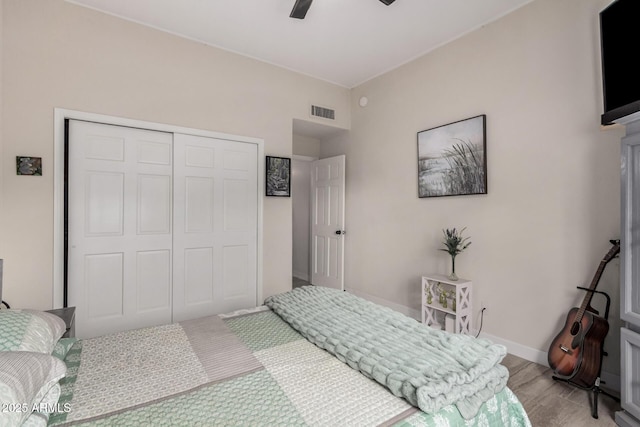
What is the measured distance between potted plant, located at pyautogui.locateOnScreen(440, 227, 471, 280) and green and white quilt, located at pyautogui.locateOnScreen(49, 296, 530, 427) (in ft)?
5.54

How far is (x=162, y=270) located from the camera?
2980 millimetres

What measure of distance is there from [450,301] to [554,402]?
105 centimetres

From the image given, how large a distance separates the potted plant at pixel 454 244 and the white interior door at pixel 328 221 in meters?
1.57

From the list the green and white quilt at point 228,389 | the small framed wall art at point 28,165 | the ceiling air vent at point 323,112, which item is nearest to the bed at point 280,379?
the green and white quilt at point 228,389

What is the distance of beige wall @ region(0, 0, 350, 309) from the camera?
2.35 metres

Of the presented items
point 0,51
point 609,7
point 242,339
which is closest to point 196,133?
point 0,51

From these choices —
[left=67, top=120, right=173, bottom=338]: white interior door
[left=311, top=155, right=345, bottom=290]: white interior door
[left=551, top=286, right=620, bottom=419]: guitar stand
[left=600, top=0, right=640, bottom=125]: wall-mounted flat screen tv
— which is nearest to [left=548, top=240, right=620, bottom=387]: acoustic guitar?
[left=551, top=286, right=620, bottom=419]: guitar stand

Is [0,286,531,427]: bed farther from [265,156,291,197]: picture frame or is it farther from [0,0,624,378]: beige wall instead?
[265,156,291,197]: picture frame

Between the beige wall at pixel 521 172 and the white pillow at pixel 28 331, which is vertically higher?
the beige wall at pixel 521 172

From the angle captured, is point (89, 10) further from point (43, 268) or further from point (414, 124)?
point (414, 124)

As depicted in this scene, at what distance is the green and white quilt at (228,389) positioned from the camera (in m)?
0.96

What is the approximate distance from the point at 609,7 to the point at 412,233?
2.24m

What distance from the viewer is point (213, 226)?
3242mm

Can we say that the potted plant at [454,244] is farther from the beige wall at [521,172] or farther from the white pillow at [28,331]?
the white pillow at [28,331]
